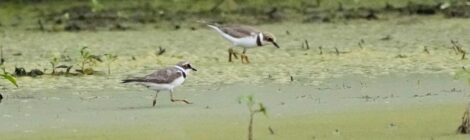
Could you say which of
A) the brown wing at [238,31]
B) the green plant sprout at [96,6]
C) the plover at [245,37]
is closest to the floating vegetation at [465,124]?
the plover at [245,37]

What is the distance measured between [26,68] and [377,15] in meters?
4.79

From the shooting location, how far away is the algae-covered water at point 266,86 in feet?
31.8

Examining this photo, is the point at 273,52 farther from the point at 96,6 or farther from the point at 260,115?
the point at 260,115

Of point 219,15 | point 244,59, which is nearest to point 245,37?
point 244,59

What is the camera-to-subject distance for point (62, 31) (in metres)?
16.0

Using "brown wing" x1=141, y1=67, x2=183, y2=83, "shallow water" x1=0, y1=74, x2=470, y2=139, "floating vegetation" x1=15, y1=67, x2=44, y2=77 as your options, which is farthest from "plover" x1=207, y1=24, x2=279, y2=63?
"brown wing" x1=141, y1=67, x2=183, y2=83

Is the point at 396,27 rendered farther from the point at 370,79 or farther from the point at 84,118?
the point at 84,118

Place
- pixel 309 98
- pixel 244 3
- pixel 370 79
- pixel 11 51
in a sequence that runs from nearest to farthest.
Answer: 1. pixel 309 98
2. pixel 370 79
3. pixel 11 51
4. pixel 244 3

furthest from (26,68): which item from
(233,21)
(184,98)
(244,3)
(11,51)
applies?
(244,3)

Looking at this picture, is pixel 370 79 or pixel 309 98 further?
pixel 370 79

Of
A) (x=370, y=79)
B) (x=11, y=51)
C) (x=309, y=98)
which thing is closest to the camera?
(x=309, y=98)

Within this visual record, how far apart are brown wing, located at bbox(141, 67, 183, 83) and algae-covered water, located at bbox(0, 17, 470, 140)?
0.19 metres

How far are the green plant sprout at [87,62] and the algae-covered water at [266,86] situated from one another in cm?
18

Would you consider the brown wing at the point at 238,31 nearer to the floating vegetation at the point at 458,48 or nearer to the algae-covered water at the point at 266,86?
the algae-covered water at the point at 266,86
